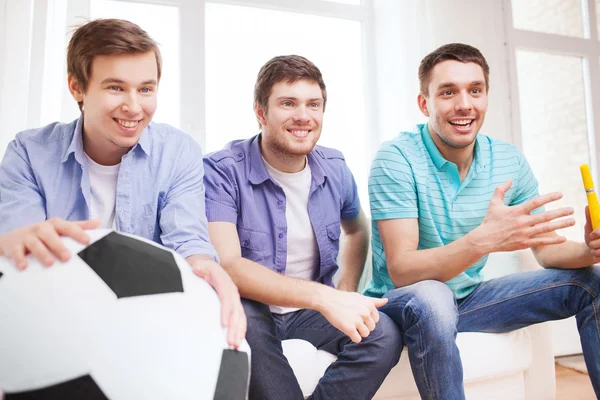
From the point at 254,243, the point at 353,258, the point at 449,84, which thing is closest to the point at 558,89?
the point at 449,84

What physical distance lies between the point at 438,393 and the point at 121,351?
80cm

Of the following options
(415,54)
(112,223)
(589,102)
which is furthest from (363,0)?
(112,223)

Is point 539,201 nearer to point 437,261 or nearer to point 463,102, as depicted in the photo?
point 437,261

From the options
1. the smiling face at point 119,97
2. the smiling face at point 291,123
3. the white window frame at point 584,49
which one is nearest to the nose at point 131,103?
the smiling face at point 119,97

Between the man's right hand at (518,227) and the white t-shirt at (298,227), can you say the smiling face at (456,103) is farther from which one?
the white t-shirt at (298,227)

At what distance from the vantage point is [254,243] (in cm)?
147

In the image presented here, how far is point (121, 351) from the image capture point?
0.58 meters

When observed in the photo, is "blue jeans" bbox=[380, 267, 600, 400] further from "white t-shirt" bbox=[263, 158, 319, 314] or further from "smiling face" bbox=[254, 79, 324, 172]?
"smiling face" bbox=[254, 79, 324, 172]

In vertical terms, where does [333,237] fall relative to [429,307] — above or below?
above

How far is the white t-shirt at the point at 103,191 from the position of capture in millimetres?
1196

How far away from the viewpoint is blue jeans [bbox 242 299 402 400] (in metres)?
1.13

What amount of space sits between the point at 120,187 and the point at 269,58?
6.19 ft

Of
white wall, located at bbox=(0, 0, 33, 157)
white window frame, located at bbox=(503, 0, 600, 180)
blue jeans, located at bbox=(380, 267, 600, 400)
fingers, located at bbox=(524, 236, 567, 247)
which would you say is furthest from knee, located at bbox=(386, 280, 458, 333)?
white window frame, located at bbox=(503, 0, 600, 180)

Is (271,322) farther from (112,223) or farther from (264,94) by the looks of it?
(264,94)
